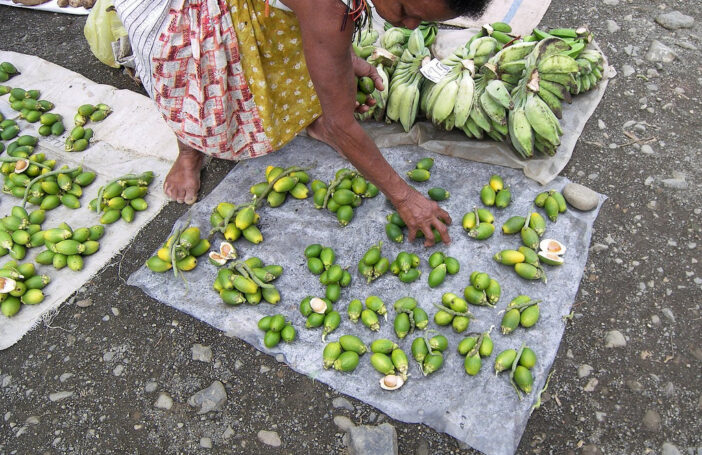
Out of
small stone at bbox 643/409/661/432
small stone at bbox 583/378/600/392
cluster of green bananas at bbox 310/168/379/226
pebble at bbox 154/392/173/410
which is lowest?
small stone at bbox 643/409/661/432

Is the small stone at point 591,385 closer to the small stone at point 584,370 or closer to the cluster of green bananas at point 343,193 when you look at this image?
the small stone at point 584,370

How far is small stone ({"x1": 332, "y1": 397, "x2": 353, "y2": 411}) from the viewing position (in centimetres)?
240

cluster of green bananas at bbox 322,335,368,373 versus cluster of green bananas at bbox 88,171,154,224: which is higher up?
cluster of green bananas at bbox 88,171,154,224

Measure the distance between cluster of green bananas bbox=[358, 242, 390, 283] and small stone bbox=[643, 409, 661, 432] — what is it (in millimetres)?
1285

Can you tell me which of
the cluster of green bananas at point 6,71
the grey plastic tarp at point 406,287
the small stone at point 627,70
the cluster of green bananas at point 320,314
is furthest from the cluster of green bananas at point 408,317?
the cluster of green bananas at point 6,71

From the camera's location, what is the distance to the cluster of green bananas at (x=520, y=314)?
243cm

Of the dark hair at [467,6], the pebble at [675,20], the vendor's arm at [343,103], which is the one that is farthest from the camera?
the pebble at [675,20]

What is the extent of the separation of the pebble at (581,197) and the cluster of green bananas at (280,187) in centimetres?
144

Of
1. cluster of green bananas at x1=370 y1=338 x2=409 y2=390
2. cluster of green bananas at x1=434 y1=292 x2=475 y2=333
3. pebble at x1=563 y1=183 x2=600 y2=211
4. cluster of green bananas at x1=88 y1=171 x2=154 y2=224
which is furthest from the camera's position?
cluster of green bananas at x1=88 y1=171 x2=154 y2=224

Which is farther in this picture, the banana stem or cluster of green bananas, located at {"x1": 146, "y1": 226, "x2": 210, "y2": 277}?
the banana stem

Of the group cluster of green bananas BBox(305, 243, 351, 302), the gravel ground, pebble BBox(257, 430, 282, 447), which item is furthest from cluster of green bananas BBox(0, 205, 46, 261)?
pebble BBox(257, 430, 282, 447)

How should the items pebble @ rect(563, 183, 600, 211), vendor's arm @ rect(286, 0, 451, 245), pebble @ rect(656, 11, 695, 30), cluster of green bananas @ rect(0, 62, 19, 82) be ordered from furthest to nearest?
cluster of green bananas @ rect(0, 62, 19, 82) → pebble @ rect(656, 11, 695, 30) → pebble @ rect(563, 183, 600, 211) → vendor's arm @ rect(286, 0, 451, 245)

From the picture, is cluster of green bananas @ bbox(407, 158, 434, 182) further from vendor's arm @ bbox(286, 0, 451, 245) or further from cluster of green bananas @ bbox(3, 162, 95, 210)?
cluster of green bananas @ bbox(3, 162, 95, 210)

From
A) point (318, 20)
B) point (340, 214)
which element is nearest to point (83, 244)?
point (340, 214)
